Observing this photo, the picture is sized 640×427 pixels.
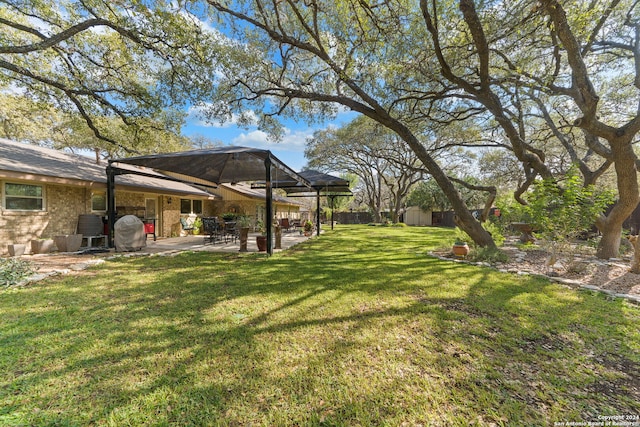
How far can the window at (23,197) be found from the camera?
6719 millimetres

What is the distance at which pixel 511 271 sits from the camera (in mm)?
5664

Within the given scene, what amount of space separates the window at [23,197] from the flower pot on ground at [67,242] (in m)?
1.04

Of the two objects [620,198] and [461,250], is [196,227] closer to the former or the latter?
[461,250]

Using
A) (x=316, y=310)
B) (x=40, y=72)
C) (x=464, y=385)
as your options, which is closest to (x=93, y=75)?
(x=40, y=72)

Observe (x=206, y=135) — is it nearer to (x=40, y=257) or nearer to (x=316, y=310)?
(x=40, y=257)

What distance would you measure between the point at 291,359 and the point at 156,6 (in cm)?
966

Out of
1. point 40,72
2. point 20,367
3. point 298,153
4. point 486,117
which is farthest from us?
point 298,153

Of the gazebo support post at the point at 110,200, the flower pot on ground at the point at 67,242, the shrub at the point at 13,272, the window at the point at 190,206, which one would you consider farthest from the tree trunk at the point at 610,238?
the window at the point at 190,206

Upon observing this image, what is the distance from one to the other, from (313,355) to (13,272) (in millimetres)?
5990

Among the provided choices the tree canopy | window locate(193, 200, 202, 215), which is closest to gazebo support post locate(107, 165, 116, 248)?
the tree canopy

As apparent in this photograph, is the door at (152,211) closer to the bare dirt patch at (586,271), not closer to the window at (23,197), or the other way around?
the window at (23,197)

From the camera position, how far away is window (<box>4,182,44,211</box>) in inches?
265

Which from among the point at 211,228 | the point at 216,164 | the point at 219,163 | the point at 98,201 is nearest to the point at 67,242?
the point at 98,201

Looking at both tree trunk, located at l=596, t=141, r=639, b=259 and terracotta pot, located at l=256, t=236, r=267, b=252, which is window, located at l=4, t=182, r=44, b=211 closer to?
terracotta pot, located at l=256, t=236, r=267, b=252
